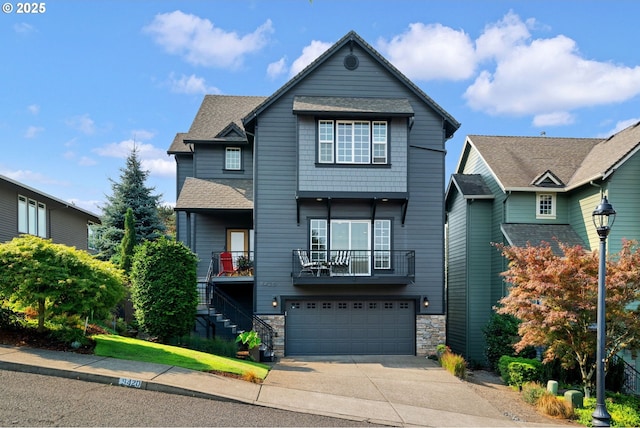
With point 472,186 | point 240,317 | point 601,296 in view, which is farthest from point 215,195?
point 601,296

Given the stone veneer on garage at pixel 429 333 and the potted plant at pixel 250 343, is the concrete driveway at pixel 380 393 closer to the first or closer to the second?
the potted plant at pixel 250 343

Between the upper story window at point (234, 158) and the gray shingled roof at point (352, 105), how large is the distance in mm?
4452

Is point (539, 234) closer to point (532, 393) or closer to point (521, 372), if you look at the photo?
point (521, 372)

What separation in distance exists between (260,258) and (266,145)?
4.06 meters

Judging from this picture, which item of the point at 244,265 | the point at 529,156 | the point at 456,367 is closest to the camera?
the point at 456,367

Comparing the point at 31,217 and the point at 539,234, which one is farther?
the point at 31,217

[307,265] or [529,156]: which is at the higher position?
[529,156]

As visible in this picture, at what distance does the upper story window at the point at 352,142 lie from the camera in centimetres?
1869

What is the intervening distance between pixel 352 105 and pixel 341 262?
18.2 ft

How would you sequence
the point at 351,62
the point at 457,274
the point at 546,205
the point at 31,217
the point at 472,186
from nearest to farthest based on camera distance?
the point at 351,62
the point at 546,205
the point at 472,186
the point at 457,274
the point at 31,217

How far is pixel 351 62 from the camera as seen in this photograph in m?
19.5

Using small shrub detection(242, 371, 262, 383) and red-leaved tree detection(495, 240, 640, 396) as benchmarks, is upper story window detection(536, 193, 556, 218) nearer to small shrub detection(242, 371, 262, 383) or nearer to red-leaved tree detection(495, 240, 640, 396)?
red-leaved tree detection(495, 240, 640, 396)

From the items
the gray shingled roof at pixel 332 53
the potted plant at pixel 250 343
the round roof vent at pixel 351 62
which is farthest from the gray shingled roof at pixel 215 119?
the potted plant at pixel 250 343

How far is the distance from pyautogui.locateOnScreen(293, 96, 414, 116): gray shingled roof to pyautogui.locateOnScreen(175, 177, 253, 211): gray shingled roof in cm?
425
